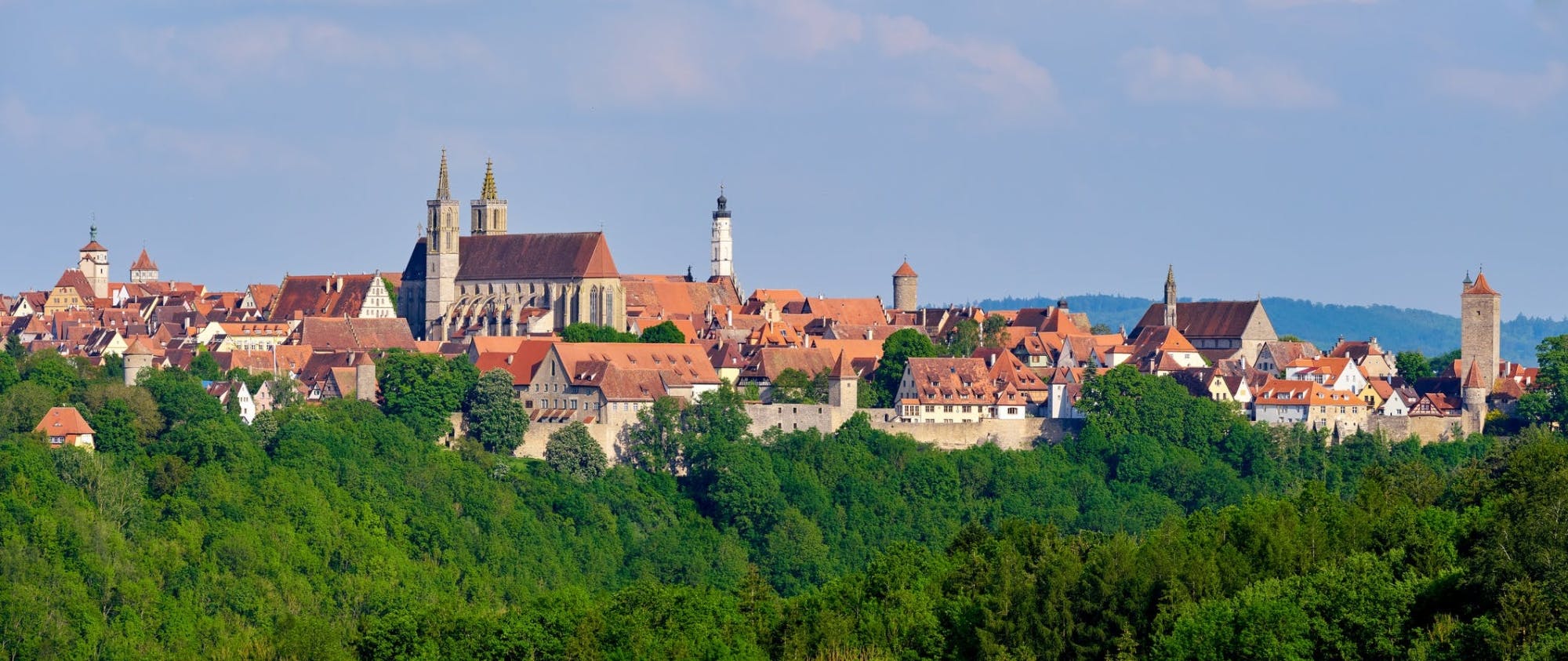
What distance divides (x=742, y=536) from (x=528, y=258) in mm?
31002

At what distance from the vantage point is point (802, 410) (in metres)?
89.0

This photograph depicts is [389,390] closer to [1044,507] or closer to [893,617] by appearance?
[1044,507]

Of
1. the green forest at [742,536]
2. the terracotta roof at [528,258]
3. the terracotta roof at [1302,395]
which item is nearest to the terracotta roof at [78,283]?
the terracotta roof at [528,258]

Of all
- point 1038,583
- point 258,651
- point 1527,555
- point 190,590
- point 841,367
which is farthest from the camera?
point 841,367

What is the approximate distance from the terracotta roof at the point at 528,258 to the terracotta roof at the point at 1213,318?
1950cm

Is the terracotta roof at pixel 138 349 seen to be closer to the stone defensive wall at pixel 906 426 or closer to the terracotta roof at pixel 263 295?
the stone defensive wall at pixel 906 426

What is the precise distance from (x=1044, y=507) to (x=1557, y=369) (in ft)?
57.8

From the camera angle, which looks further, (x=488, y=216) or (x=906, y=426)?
(x=488, y=216)

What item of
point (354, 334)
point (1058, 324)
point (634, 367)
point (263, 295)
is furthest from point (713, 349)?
point (263, 295)

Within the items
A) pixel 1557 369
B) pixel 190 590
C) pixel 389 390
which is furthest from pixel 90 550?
pixel 1557 369

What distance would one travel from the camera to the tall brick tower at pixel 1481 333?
95312 mm

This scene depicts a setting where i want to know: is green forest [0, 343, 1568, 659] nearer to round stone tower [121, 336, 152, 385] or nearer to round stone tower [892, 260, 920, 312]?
round stone tower [121, 336, 152, 385]

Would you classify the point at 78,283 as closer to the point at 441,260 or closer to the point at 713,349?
the point at 441,260

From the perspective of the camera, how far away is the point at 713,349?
96.7m
